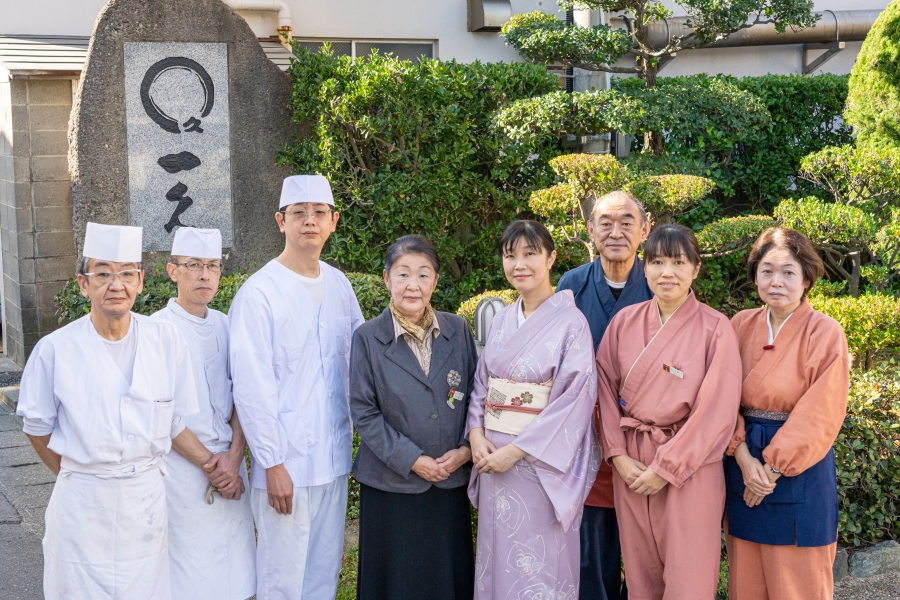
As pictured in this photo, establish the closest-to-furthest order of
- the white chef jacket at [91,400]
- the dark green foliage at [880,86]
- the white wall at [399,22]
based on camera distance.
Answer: the white chef jacket at [91,400] < the dark green foliage at [880,86] < the white wall at [399,22]

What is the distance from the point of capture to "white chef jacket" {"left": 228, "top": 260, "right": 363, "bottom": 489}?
3424 mm

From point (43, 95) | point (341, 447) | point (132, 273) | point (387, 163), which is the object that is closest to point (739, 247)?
point (387, 163)

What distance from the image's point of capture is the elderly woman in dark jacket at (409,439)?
3479mm

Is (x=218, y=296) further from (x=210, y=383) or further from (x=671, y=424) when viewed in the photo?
(x=671, y=424)

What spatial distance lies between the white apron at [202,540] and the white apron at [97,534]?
11.6 inches

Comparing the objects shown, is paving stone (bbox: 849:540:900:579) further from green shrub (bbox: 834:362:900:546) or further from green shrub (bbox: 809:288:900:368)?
green shrub (bbox: 809:288:900:368)

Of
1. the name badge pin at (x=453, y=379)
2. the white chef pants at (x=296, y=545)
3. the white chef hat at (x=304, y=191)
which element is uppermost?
the white chef hat at (x=304, y=191)

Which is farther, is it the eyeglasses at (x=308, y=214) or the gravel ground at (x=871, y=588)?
the gravel ground at (x=871, y=588)

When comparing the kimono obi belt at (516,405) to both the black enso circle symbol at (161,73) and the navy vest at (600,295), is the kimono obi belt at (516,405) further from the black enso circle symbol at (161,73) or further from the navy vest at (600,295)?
the black enso circle symbol at (161,73)

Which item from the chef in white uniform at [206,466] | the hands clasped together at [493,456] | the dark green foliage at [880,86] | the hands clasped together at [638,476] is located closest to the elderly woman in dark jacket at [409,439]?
the hands clasped together at [493,456]

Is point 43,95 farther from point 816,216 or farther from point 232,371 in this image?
point 816,216

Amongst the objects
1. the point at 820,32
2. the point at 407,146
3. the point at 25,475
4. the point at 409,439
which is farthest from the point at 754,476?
the point at 820,32

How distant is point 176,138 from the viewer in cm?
743

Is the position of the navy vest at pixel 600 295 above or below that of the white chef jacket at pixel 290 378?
above
